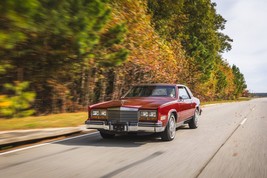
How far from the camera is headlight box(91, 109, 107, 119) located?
862 cm

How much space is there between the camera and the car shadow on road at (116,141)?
8.37 meters

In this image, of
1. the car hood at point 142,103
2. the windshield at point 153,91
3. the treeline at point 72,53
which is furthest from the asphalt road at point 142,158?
the treeline at point 72,53

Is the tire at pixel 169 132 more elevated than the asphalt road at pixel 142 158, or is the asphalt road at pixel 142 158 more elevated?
the tire at pixel 169 132

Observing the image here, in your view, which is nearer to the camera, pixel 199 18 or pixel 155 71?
pixel 155 71

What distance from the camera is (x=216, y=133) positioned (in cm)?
1065

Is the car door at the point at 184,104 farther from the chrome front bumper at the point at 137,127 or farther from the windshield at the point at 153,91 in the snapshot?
the chrome front bumper at the point at 137,127

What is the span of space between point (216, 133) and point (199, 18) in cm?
3738

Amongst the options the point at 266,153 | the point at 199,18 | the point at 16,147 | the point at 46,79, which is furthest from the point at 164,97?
the point at 199,18

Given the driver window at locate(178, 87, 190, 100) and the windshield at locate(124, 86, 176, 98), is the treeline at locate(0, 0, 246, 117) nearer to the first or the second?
the windshield at locate(124, 86, 176, 98)

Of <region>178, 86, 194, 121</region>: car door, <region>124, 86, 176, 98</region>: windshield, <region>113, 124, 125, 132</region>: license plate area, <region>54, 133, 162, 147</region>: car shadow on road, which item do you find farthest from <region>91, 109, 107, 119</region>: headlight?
<region>178, 86, 194, 121</region>: car door

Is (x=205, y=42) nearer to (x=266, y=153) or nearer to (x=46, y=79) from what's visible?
(x=46, y=79)

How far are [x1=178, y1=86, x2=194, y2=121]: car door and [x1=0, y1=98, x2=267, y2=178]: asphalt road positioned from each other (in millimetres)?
1030

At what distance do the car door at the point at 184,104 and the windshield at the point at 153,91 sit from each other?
30 cm

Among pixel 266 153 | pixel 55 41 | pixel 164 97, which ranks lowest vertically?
pixel 266 153
